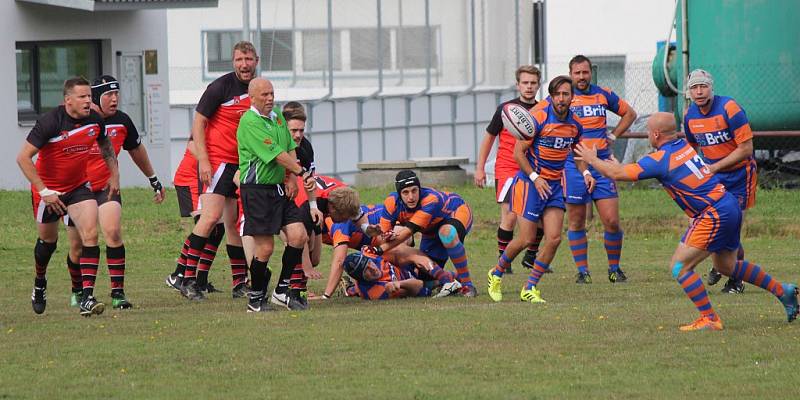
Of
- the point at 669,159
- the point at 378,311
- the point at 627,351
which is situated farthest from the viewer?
the point at 378,311

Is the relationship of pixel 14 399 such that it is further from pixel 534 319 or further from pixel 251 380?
pixel 534 319

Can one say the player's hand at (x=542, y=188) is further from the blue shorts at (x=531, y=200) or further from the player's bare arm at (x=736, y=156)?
the player's bare arm at (x=736, y=156)

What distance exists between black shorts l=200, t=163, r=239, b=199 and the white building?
1370 centimetres

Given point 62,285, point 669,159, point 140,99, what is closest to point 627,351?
point 669,159

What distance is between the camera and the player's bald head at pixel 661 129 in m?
10.2

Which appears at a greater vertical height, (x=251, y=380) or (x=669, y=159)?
(x=669, y=159)

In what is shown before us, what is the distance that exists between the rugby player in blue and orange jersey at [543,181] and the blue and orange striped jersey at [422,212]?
596mm

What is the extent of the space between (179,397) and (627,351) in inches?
115

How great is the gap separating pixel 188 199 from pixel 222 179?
2.44 meters

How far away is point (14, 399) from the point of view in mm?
8141

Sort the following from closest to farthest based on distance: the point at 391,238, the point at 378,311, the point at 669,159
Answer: the point at 669,159
the point at 378,311
the point at 391,238

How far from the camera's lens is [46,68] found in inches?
1035

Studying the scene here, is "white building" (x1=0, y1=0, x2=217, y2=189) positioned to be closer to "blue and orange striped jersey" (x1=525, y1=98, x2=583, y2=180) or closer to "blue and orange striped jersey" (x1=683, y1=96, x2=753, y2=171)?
"blue and orange striped jersey" (x1=525, y1=98, x2=583, y2=180)

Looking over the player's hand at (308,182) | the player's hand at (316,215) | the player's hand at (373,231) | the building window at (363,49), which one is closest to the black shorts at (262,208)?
the player's hand at (308,182)
